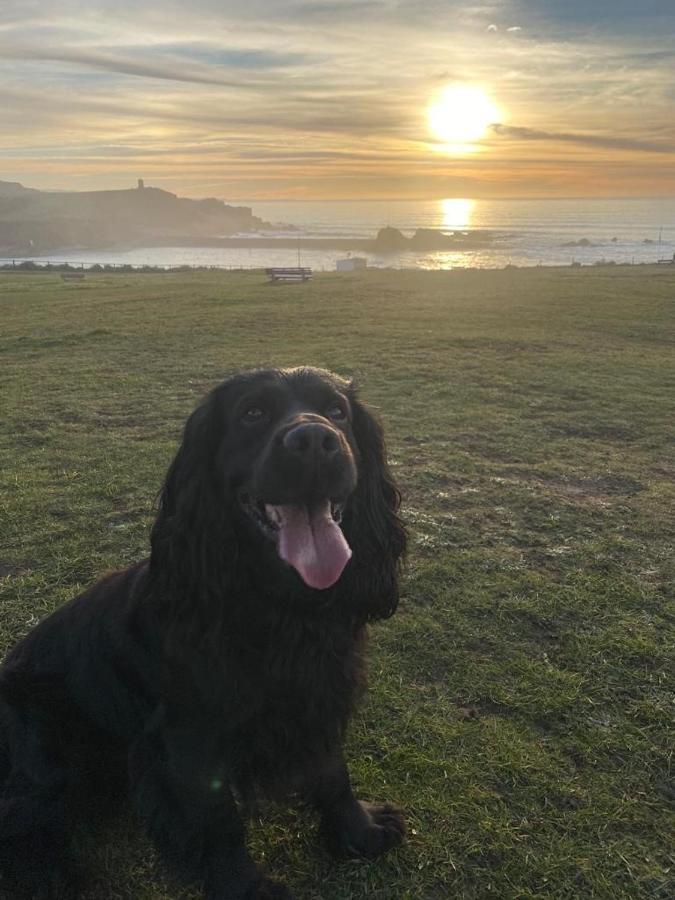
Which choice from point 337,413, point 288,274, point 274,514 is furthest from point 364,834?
point 288,274

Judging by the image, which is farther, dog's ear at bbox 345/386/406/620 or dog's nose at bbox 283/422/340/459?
dog's ear at bbox 345/386/406/620

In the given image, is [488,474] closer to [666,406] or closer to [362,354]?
[666,406]

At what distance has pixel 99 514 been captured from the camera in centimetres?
524

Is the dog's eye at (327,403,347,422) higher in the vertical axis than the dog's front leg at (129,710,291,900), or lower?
higher

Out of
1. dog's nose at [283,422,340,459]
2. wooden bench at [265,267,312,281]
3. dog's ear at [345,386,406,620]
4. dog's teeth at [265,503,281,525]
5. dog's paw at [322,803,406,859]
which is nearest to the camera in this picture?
dog's nose at [283,422,340,459]

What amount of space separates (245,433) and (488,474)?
12.8 feet

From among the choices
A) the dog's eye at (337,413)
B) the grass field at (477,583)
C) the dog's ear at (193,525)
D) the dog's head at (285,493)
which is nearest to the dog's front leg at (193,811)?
the grass field at (477,583)

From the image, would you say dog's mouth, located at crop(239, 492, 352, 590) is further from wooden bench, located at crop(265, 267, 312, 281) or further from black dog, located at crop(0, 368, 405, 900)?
wooden bench, located at crop(265, 267, 312, 281)

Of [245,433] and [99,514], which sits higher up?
[245,433]

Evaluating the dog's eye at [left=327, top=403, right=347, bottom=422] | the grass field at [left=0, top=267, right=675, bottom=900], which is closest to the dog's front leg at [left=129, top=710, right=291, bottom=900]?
the grass field at [left=0, top=267, right=675, bottom=900]

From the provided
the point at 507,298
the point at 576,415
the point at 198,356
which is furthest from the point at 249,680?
the point at 507,298

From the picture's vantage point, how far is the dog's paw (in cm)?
252

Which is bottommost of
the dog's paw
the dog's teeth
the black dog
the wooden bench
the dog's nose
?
the dog's paw

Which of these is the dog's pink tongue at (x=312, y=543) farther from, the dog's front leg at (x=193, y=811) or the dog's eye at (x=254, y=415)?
the dog's front leg at (x=193, y=811)
